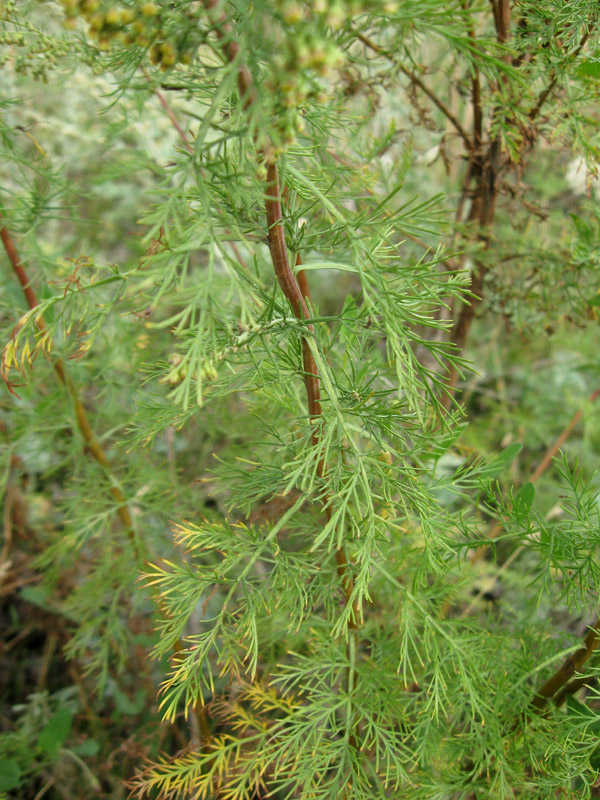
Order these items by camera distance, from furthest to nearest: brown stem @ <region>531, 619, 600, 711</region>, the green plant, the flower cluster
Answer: brown stem @ <region>531, 619, 600, 711</region> → the green plant → the flower cluster

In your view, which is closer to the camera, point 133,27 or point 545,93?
point 133,27

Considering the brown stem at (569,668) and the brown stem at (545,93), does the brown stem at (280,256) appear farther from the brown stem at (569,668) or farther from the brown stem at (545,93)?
the brown stem at (545,93)

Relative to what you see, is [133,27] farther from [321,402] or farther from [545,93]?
[545,93]

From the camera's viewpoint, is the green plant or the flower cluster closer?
the flower cluster

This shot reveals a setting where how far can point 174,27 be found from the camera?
1.59ft

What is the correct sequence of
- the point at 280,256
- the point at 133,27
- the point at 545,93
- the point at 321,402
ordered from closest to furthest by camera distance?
1. the point at 133,27
2. the point at 280,256
3. the point at 321,402
4. the point at 545,93

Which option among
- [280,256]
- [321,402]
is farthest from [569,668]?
[280,256]

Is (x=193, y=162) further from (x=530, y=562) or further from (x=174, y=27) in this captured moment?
(x=530, y=562)

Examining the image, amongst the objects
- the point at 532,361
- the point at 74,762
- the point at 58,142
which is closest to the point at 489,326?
the point at 532,361

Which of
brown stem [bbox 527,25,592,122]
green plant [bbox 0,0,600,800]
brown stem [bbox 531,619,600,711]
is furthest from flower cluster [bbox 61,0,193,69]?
brown stem [bbox 531,619,600,711]

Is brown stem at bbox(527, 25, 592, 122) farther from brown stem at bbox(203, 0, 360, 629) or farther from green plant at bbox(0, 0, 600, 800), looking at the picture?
brown stem at bbox(203, 0, 360, 629)

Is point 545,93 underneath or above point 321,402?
above

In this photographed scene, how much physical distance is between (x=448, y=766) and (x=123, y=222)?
2.30 metres

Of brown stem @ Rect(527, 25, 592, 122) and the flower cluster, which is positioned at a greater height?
the flower cluster
